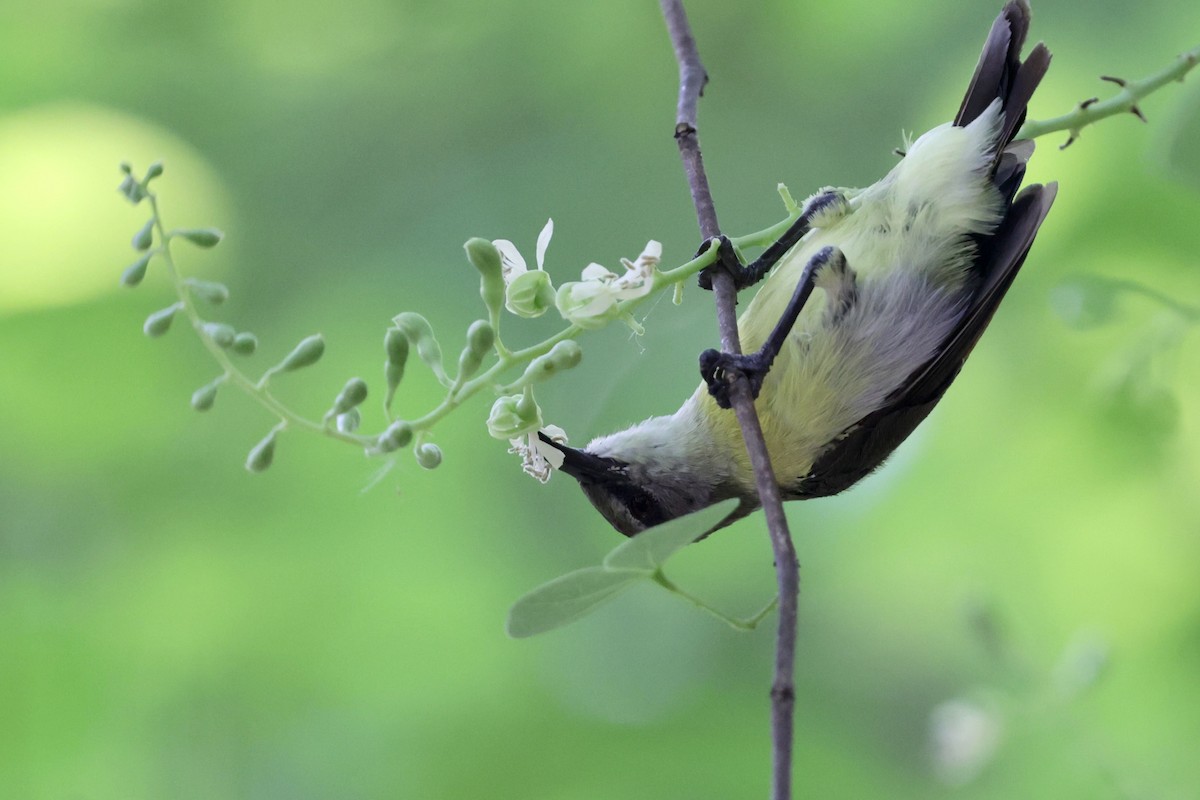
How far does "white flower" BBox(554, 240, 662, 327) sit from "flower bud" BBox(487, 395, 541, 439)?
4.5 inches

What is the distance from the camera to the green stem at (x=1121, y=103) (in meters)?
1.27

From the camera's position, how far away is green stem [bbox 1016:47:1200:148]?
4.17ft

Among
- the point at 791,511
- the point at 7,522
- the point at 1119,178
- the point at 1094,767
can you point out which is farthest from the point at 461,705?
the point at 1119,178

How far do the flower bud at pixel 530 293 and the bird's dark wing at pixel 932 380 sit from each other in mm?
898

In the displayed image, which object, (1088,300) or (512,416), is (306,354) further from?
(1088,300)

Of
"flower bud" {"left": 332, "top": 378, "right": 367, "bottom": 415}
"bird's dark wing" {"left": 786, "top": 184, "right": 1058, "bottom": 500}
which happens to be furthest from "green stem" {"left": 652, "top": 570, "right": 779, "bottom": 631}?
"bird's dark wing" {"left": 786, "top": 184, "right": 1058, "bottom": 500}

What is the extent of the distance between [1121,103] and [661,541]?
783 mm

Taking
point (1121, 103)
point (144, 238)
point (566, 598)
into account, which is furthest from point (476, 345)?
point (1121, 103)

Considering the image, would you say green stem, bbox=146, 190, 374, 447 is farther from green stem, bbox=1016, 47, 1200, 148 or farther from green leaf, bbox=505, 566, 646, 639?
green stem, bbox=1016, 47, 1200, 148

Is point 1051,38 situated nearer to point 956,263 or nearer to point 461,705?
point 956,263

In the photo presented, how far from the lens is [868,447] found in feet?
6.70

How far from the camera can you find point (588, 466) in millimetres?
1942

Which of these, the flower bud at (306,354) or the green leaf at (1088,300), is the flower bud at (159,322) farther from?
the green leaf at (1088,300)

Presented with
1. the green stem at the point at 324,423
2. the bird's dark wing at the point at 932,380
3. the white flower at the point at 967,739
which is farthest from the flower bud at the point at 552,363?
the white flower at the point at 967,739
